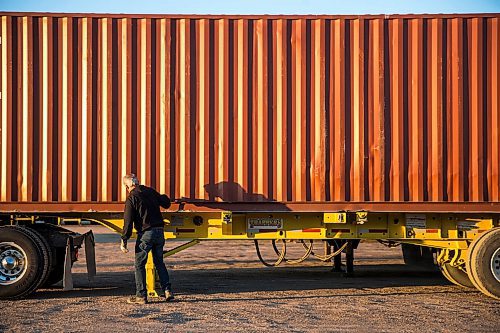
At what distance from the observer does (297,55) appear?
10.6m

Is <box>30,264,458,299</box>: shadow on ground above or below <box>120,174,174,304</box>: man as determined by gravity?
below

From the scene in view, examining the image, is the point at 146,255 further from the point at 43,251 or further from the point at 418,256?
the point at 418,256

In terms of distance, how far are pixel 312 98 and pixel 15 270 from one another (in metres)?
4.71

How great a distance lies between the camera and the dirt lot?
824 centimetres

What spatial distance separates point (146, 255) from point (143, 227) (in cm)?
37

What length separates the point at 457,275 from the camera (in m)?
11.6

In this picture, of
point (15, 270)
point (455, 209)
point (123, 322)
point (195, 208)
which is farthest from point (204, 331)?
point (455, 209)

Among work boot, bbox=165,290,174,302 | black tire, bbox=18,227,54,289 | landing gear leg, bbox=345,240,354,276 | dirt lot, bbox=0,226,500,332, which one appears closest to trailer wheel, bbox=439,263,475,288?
dirt lot, bbox=0,226,500,332

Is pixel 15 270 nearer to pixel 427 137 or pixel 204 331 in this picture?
pixel 204 331

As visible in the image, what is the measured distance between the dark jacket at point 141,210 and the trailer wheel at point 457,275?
15.1 feet

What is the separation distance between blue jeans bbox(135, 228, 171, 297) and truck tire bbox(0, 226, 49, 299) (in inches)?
54.5

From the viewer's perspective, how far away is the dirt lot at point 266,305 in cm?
824

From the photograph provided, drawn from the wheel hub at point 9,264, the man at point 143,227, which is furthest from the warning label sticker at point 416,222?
the wheel hub at point 9,264

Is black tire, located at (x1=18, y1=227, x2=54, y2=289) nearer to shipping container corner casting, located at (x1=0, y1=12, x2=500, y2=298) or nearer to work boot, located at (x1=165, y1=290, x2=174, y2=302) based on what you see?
shipping container corner casting, located at (x1=0, y1=12, x2=500, y2=298)
